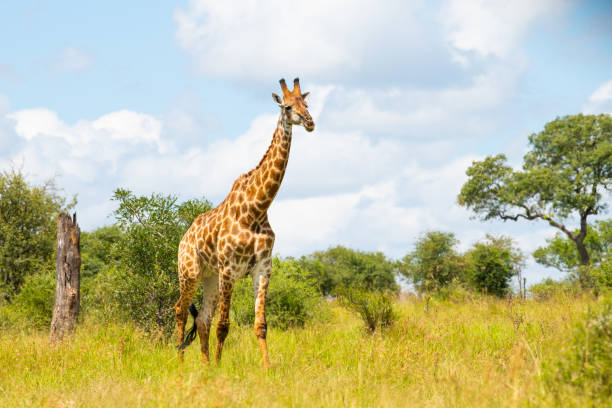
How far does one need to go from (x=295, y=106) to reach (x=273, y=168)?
3.31 ft

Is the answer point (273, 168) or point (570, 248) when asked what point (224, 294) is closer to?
point (273, 168)

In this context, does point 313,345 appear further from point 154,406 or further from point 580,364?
point 580,364

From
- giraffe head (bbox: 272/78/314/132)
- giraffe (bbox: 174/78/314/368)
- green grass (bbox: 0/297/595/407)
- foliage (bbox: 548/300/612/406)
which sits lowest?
green grass (bbox: 0/297/595/407)

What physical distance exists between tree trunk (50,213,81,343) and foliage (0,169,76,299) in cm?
1137

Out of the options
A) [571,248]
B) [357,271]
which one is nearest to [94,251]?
[357,271]

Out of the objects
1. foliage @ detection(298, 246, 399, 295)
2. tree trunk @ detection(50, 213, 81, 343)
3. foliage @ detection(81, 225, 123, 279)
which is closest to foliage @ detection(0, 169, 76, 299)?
foliage @ detection(81, 225, 123, 279)

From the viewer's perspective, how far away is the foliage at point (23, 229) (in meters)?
23.1

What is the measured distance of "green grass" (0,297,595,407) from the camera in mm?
5453

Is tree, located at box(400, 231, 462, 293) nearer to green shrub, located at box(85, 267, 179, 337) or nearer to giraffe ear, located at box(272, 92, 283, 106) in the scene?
green shrub, located at box(85, 267, 179, 337)

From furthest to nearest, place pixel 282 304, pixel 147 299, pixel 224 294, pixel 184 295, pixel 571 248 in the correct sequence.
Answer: pixel 571 248 < pixel 282 304 < pixel 147 299 < pixel 184 295 < pixel 224 294

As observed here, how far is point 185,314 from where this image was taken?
952 centimetres

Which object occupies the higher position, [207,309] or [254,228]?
[254,228]

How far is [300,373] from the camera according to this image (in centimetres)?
690

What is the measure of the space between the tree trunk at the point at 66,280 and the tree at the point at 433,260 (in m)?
20.7
